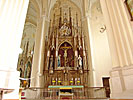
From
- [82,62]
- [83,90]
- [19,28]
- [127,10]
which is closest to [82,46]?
[82,62]

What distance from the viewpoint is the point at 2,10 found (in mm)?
3221

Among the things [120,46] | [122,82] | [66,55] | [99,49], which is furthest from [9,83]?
[99,49]

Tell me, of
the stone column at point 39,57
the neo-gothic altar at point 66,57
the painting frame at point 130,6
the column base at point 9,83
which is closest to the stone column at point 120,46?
the painting frame at point 130,6

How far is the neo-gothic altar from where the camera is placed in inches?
360

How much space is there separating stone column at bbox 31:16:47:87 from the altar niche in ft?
6.04

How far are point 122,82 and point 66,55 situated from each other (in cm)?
784

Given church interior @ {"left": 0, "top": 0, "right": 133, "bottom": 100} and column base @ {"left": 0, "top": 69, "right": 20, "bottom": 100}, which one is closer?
column base @ {"left": 0, "top": 69, "right": 20, "bottom": 100}

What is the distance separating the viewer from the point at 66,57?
34.1ft

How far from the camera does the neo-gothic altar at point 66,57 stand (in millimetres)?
9141

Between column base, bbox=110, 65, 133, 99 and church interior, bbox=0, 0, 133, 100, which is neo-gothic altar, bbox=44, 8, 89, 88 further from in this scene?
column base, bbox=110, 65, 133, 99

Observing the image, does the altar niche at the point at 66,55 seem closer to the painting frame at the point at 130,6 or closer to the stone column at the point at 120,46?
the stone column at the point at 120,46

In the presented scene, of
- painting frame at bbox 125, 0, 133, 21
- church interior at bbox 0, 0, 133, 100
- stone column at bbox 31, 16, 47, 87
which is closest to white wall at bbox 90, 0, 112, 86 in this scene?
church interior at bbox 0, 0, 133, 100

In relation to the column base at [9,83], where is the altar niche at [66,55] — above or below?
above

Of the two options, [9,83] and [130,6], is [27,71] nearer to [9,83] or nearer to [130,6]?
[9,83]
